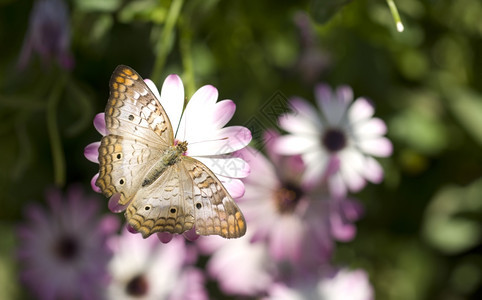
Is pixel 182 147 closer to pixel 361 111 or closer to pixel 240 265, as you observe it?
pixel 361 111

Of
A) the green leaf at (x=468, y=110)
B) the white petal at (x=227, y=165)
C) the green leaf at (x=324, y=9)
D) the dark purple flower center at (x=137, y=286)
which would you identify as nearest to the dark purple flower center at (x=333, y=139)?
the green leaf at (x=324, y=9)

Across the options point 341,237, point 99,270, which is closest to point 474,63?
point 341,237

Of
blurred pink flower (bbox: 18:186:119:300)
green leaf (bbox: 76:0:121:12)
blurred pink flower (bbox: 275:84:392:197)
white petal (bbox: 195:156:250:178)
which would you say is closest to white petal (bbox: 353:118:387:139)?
blurred pink flower (bbox: 275:84:392:197)

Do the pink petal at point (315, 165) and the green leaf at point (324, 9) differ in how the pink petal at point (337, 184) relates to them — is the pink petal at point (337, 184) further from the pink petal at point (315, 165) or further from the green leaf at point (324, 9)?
the green leaf at point (324, 9)

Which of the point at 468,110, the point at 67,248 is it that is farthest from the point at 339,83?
Result: the point at 67,248

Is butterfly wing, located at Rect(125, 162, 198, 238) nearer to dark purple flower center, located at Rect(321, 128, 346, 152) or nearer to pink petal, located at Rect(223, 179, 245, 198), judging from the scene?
pink petal, located at Rect(223, 179, 245, 198)

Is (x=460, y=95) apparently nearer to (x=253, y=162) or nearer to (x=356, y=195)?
(x=356, y=195)
